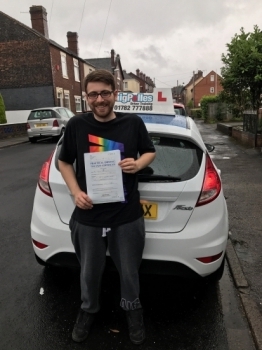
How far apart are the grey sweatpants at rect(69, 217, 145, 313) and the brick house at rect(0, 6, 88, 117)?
23.3 metres

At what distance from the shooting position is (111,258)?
8.07 feet

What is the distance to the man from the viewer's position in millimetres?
2053

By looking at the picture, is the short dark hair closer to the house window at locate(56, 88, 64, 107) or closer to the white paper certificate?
the white paper certificate

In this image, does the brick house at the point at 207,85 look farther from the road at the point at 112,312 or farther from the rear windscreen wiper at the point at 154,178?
the rear windscreen wiper at the point at 154,178

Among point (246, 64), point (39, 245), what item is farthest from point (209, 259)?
point (246, 64)

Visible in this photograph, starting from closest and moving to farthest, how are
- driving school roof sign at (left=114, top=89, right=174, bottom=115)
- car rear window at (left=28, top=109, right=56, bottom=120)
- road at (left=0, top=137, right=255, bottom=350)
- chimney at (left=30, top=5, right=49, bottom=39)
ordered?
road at (left=0, top=137, right=255, bottom=350) < driving school roof sign at (left=114, top=89, right=174, bottom=115) < car rear window at (left=28, top=109, right=56, bottom=120) < chimney at (left=30, top=5, right=49, bottom=39)

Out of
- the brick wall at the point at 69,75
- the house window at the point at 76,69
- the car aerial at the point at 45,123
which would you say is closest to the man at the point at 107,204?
the car aerial at the point at 45,123

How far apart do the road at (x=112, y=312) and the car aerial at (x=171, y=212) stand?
0.33 meters

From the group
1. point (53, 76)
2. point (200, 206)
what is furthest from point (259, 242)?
point (53, 76)

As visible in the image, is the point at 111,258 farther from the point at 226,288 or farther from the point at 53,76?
the point at 53,76

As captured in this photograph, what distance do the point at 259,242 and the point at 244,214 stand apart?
0.99 m

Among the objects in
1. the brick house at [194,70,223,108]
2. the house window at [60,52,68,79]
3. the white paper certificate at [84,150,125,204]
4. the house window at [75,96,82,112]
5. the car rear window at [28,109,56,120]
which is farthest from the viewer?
A: the brick house at [194,70,223,108]

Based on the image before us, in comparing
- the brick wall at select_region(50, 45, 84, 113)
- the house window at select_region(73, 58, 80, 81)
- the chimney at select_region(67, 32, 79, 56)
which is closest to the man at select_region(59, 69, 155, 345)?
the brick wall at select_region(50, 45, 84, 113)

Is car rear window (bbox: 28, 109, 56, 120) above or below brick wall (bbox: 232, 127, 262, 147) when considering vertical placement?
above
